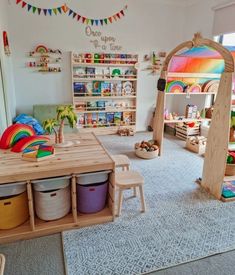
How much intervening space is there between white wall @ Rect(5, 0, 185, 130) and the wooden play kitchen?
100 inches

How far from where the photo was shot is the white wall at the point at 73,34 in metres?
3.88

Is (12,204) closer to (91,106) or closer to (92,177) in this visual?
(92,177)

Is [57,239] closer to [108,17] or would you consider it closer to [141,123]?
[141,123]

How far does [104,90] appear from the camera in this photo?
444 cm

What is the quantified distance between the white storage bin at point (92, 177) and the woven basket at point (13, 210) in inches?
17.5

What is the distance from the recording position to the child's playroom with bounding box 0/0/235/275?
5.25ft

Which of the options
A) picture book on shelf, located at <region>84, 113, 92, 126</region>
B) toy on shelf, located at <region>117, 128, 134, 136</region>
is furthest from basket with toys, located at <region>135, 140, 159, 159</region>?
picture book on shelf, located at <region>84, 113, 92, 126</region>

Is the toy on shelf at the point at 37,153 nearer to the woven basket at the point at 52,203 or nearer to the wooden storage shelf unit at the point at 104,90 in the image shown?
the woven basket at the point at 52,203

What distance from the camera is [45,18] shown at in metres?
3.89

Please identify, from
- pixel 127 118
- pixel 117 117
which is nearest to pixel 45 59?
pixel 117 117

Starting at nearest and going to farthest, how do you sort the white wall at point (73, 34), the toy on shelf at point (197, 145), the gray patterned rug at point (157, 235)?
1. the gray patterned rug at point (157, 235)
2. the toy on shelf at point (197, 145)
3. the white wall at point (73, 34)

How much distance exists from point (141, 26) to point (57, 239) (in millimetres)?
4170

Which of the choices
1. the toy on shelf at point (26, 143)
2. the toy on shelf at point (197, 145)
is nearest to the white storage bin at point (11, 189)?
the toy on shelf at point (26, 143)

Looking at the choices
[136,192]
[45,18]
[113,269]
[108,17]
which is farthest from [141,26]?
[113,269]
